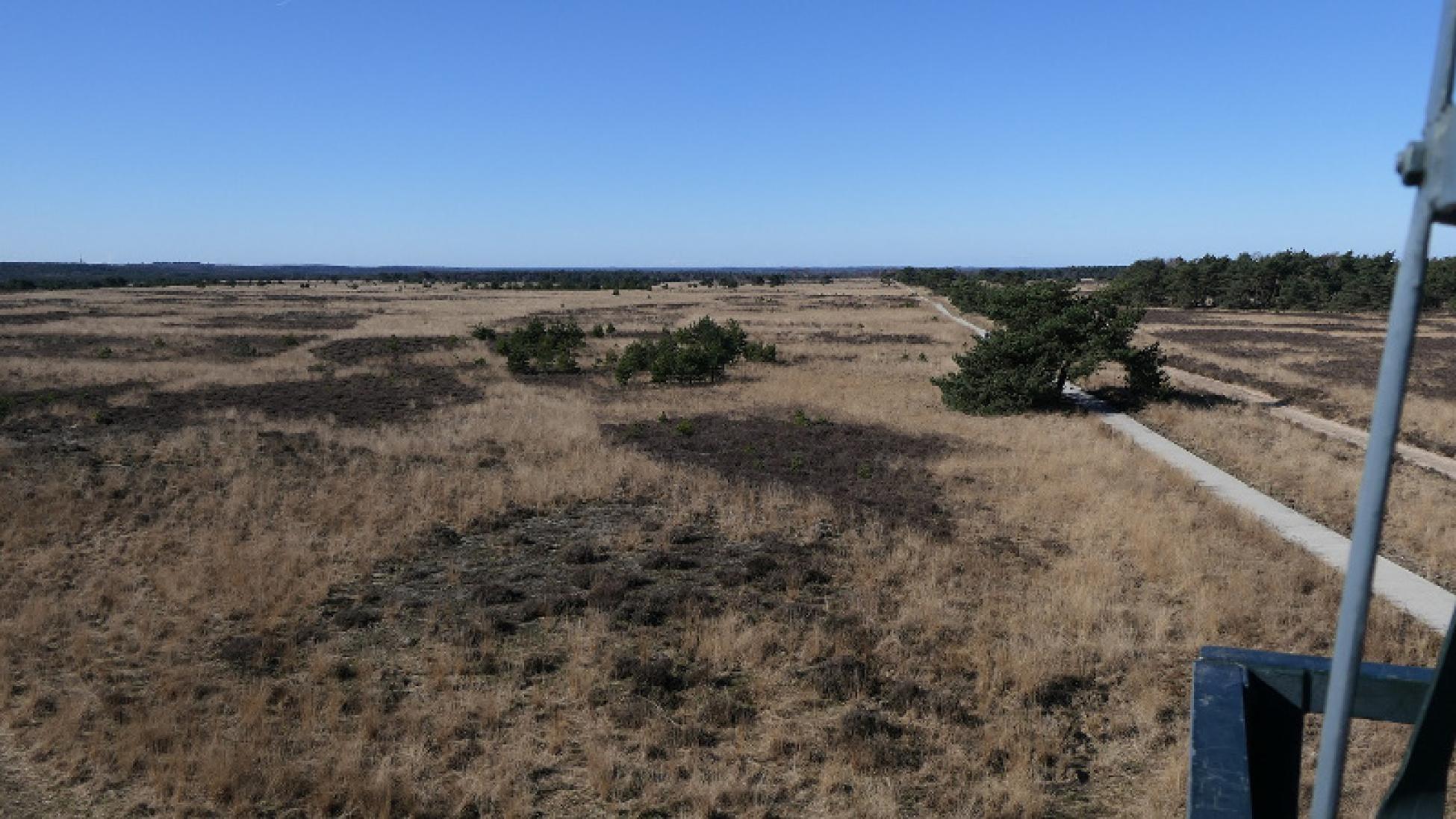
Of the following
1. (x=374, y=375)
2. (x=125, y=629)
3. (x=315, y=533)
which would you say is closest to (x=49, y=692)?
(x=125, y=629)

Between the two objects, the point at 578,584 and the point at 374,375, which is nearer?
the point at 578,584

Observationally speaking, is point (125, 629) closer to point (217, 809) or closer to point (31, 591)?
point (31, 591)

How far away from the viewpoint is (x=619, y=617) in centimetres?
1091

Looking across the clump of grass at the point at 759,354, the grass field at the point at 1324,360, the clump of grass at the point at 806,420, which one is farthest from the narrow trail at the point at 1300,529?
the clump of grass at the point at 759,354

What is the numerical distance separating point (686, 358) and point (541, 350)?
7414 millimetres

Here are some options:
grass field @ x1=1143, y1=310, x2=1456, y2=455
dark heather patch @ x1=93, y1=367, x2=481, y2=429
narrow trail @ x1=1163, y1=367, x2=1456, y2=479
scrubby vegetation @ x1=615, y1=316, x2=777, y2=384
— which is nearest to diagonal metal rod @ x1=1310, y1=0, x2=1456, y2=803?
narrow trail @ x1=1163, y1=367, x2=1456, y2=479

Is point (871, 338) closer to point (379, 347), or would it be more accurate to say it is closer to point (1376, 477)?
point (379, 347)

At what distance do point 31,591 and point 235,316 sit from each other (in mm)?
63185

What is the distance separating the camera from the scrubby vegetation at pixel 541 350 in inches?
1425

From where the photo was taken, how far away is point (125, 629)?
10055 mm

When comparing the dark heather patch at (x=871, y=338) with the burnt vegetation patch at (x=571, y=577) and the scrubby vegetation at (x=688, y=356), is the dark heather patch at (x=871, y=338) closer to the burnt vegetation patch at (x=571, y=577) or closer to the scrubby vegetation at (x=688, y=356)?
the scrubby vegetation at (x=688, y=356)

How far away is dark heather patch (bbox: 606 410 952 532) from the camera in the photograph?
1629 cm

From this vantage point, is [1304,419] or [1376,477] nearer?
[1376,477]

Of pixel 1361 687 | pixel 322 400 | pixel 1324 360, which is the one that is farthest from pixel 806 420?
pixel 1324 360
